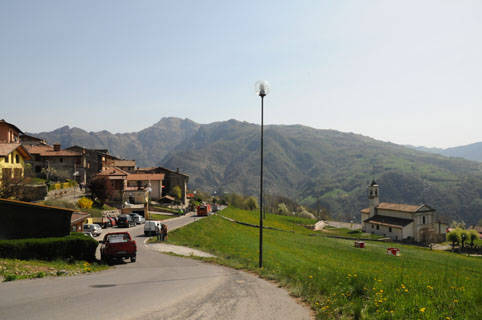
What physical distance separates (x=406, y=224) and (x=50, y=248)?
9536 cm

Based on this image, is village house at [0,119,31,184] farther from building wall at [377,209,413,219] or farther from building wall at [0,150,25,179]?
building wall at [377,209,413,219]

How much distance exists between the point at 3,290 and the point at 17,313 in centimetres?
278

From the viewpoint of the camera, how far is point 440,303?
822 cm

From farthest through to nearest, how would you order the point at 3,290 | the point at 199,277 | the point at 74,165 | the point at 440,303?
the point at 74,165, the point at 199,277, the point at 3,290, the point at 440,303

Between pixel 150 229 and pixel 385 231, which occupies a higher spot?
pixel 150 229

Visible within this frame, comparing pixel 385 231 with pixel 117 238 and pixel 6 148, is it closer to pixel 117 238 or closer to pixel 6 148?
pixel 117 238

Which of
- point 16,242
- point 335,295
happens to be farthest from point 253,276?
point 16,242

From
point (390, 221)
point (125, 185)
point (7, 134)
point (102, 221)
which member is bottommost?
point (390, 221)

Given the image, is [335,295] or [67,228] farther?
[67,228]

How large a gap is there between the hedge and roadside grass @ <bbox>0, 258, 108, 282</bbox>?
→ 0.53 metres

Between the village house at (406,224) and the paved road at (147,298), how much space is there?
297 feet

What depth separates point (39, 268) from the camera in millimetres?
13609

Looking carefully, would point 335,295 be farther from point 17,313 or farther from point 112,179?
point 112,179

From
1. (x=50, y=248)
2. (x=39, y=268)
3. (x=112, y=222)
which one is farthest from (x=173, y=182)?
(x=39, y=268)
